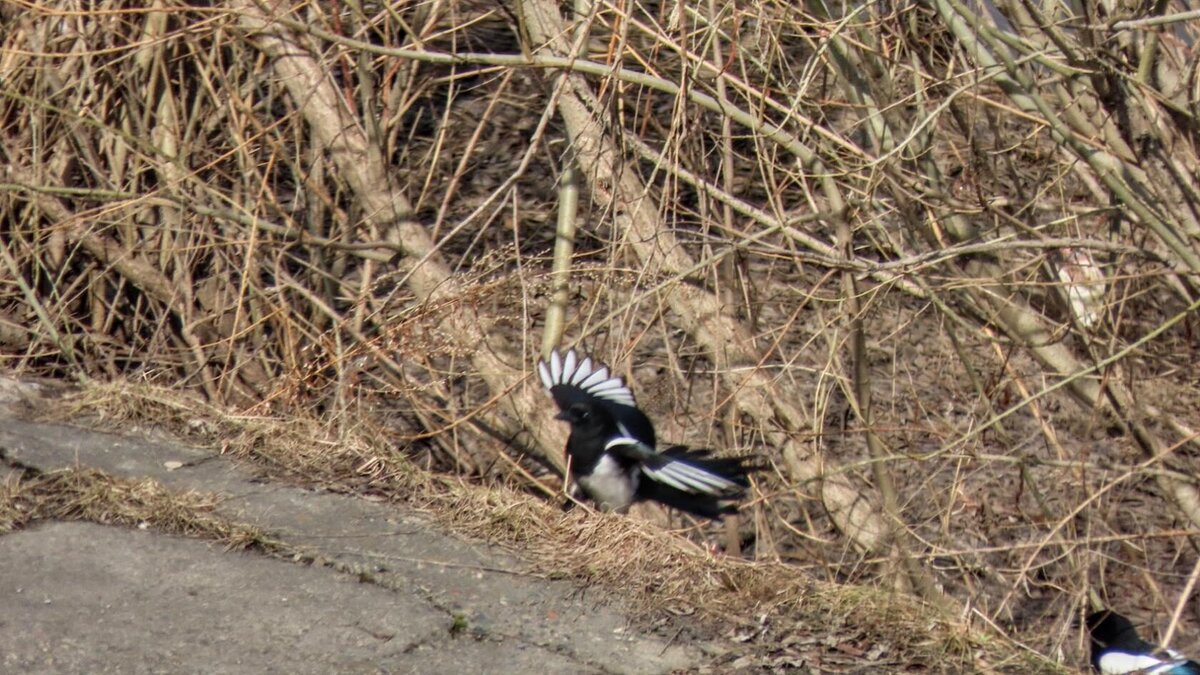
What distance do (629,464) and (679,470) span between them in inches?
8.7

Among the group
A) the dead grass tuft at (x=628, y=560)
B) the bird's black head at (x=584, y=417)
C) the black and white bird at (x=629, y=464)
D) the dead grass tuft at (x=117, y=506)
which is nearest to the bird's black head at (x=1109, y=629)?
the black and white bird at (x=629, y=464)

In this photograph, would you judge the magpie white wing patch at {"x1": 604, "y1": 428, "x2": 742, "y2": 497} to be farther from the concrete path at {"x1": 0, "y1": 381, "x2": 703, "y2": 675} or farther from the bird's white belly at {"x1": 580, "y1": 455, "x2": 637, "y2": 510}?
the concrete path at {"x1": 0, "y1": 381, "x2": 703, "y2": 675}

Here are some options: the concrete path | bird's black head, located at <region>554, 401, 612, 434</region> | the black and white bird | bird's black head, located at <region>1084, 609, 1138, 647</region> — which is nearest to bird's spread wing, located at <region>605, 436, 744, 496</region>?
the black and white bird

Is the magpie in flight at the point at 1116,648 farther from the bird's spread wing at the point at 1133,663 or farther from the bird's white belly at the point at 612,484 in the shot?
the bird's white belly at the point at 612,484

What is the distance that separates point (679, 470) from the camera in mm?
5027

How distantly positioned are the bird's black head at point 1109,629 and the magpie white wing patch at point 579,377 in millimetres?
1772

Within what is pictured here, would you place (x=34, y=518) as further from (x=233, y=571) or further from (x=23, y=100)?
(x=23, y=100)

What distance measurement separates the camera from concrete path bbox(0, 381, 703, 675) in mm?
3283

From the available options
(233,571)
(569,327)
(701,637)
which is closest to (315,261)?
(569,327)

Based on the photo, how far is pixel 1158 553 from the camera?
669 centimetres

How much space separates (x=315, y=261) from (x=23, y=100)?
4.32 feet

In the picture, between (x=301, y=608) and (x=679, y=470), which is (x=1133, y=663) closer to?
(x=679, y=470)

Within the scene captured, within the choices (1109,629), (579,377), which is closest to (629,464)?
(579,377)

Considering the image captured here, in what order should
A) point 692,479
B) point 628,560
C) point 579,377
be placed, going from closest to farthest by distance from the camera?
point 628,560, point 692,479, point 579,377
